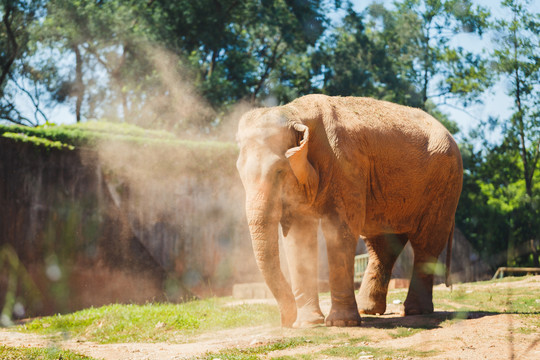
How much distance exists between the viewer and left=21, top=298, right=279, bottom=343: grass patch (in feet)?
29.6

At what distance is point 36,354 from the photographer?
675 centimetres

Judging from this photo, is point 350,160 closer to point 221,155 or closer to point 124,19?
point 221,155

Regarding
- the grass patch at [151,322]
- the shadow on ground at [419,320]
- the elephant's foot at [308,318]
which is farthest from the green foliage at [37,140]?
the shadow on ground at [419,320]

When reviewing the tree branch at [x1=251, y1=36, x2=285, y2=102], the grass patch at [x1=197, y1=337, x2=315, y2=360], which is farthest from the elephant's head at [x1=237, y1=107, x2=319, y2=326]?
the tree branch at [x1=251, y1=36, x2=285, y2=102]

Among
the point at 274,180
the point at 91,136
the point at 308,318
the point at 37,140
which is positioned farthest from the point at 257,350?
the point at 91,136

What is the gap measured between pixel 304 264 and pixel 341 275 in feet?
2.64

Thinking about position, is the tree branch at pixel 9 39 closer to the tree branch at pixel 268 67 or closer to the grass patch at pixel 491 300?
the tree branch at pixel 268 67

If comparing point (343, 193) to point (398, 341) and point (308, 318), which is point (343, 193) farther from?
point (398, 341)

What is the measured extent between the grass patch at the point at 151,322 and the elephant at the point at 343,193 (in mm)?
1423

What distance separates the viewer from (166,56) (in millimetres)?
26859

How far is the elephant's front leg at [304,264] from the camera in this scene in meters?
8.23

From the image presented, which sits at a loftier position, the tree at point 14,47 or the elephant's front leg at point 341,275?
the tree at point 14,47

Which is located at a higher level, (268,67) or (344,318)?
(268,67)

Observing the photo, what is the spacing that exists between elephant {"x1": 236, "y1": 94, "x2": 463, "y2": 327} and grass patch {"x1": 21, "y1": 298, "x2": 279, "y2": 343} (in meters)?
1.42
